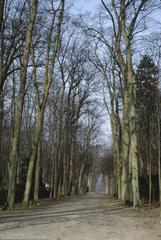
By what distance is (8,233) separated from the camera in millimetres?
9742

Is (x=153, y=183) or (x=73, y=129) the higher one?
(x=73, y=129)

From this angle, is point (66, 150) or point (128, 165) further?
point (66, 150)

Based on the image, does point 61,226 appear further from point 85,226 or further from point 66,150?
point 66,150

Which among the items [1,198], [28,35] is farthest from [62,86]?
[28,35]

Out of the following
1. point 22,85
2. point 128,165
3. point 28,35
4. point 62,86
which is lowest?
point 128,165

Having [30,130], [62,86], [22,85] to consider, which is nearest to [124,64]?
[22,85]

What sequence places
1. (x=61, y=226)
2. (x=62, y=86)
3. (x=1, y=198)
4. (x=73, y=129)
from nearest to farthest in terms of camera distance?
1. (x=61, y=226)
2. (x=1, y=198)
3. (x=62, y=86)
4. (x=73, y=129)

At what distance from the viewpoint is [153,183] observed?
28.2 metres

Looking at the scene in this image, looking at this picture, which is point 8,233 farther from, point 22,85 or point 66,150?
point 66,150

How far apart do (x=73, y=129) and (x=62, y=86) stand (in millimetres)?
8003

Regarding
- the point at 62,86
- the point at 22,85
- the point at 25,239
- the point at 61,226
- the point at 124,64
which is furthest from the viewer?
the point at 62,86

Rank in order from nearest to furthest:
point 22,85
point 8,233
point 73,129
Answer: point 8,233 < point 22,85 < point 73,129

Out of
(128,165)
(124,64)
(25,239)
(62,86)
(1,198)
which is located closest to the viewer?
(25,239)

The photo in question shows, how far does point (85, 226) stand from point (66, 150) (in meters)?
28.7
